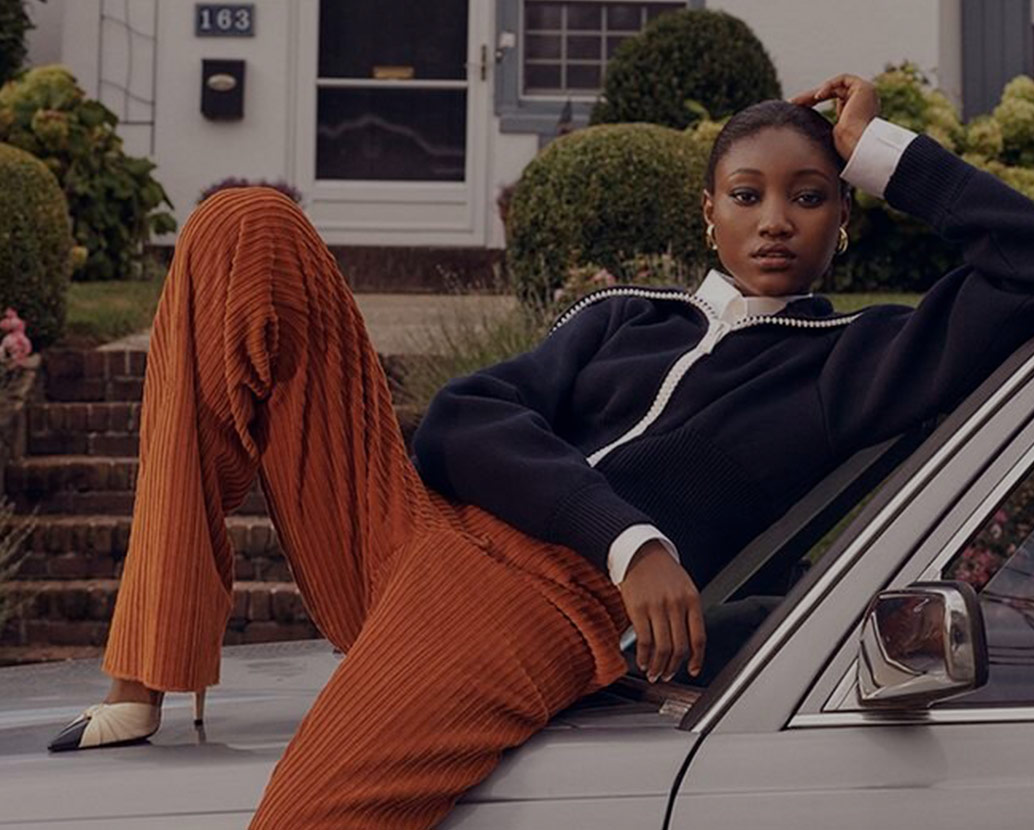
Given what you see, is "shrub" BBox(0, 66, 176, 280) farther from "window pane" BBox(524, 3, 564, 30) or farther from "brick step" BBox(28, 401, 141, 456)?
"brick step" BBox(28, 401, 141, 456)

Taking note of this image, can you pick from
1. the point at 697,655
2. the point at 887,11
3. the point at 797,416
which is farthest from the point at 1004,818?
the point at 887,11

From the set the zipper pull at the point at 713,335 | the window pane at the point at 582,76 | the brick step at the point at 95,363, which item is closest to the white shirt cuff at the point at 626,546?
the zipper pull at the point at 713,335

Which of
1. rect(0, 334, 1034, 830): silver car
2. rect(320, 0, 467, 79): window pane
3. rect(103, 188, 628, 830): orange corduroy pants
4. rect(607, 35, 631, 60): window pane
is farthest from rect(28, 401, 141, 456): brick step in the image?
rect(0, 334, 1034, 830): silver car

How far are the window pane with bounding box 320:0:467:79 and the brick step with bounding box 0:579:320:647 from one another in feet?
20.2

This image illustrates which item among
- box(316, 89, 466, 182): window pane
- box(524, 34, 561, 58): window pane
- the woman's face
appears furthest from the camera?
box(316, 89, 466, 182): window pane

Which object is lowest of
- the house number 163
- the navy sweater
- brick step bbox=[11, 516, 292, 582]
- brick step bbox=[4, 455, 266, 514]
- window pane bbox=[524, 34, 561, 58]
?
brick step bbox=[11, 516, 292, 582]

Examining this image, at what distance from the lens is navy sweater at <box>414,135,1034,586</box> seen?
9.12 ft

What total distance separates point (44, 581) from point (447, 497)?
5073 mm

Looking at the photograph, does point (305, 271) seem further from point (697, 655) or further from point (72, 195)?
point (72, 195)

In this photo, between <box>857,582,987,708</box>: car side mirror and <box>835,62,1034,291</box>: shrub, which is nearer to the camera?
<box>857,582,987,708</box>: car side mirror

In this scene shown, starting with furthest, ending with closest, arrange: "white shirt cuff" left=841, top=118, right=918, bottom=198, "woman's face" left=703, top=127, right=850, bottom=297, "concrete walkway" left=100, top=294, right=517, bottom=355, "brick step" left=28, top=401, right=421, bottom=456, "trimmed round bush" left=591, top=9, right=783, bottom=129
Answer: "trimmed round bush" left=591, top=9, right=783, bottom=129 → "concrete walkway" left=100, top=294, right=517, bottom=355 → "brick step" left=28, top=401, right=421, bottom=456 → "woman's face" left=703, top=127, right=850, bottom=297 → "white shirt cuff" left=841, top=118, right=918, bottom=198

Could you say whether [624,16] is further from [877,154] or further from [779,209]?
[877,154]

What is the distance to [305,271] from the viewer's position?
2.78 metres

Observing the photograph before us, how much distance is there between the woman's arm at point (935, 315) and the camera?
278 centimetres
